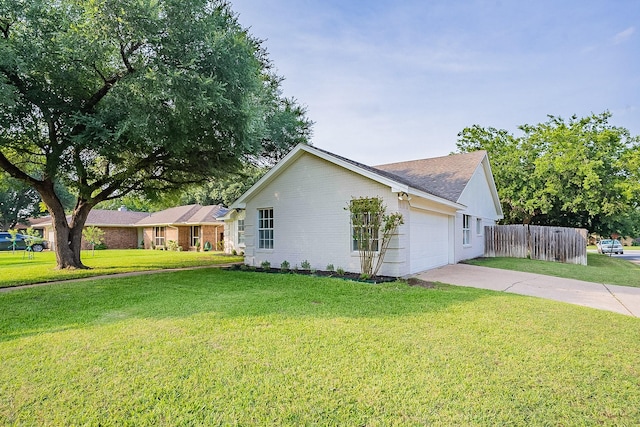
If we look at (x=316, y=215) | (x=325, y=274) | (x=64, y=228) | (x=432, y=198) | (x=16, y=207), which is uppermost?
(x=16, y=207)

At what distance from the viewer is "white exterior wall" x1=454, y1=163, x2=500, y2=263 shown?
1459cm

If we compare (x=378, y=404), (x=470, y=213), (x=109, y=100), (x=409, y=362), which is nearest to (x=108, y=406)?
(x=378, y=404)

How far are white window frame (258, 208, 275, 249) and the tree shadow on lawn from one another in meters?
2.89

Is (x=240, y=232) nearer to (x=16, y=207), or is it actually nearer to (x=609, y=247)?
(x=609, y=247)

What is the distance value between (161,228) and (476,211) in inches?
1023

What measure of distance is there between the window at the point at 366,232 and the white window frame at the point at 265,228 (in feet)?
13.1

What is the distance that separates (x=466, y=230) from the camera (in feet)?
51.4

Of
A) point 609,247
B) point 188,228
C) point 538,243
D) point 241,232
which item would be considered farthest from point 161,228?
point 609,247

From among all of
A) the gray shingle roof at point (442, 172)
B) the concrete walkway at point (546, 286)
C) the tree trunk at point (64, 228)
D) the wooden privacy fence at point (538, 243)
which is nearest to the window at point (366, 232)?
the concrete walkway at point (546, 286)

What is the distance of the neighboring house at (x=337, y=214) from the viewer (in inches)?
400

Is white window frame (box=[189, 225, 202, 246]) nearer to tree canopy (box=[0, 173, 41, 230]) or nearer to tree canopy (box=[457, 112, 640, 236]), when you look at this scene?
tree canopy (box=[457, 112, 640, 236])

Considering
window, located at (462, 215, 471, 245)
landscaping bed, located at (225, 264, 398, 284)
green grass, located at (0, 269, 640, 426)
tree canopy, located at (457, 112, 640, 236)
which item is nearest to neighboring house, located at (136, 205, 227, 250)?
landscaping bed, located at (225, 264, 398, 284)

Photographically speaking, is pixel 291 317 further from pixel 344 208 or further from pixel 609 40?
pixel 609 40

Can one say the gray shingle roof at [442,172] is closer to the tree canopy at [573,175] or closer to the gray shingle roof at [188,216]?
the tree canopy at [573,175]
